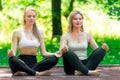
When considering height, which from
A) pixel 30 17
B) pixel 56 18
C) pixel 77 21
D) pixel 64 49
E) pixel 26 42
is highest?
pixel 30 17

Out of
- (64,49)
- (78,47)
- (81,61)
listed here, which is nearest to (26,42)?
(64,49)

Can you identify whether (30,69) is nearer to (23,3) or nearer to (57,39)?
(57,39)

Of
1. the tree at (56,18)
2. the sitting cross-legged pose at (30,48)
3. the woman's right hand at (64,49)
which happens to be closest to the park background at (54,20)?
the tree at (56,18)

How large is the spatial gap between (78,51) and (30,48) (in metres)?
0.85

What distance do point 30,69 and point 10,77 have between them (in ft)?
1.24

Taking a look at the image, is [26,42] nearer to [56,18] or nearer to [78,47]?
[78,47]

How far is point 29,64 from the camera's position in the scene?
814 centimetres

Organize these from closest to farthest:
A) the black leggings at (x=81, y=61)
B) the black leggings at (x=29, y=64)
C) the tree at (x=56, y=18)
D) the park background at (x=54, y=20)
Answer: the black leggings at (x=29, y=64)
the black leggings at (x=81, y=61)
the tree at (x=56, y=18)
the park background at (x=54, y=20)

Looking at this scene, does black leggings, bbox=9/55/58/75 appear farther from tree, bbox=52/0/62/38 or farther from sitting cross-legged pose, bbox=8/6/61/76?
tree, bbox=52/0/62/38

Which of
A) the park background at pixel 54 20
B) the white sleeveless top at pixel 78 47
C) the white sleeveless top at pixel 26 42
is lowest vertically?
the park background at pixel 54 20

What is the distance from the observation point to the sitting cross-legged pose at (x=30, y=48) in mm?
7973

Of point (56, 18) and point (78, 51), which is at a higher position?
point (78, 51)

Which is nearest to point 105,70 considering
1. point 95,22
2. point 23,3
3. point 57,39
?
point 57,39

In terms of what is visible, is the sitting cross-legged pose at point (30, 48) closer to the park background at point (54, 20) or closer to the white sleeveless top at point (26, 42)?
the white sleeveless top at point (26, 42)
